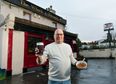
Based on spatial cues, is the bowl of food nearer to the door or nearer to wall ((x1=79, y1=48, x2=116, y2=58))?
the door

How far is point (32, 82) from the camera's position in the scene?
12305 millimetres

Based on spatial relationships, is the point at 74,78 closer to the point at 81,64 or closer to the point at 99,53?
the point at 81,64

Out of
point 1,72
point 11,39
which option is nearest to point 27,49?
point 11,39

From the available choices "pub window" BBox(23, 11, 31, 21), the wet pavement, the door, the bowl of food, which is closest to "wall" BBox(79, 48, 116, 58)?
"pub window" BBox(23, 11, 31, 21)

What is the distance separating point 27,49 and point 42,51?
1199 centimetres

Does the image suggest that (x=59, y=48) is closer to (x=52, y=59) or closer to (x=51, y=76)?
(x=52, y=59)

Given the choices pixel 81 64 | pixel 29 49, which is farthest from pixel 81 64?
pixel 29 49

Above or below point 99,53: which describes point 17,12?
above

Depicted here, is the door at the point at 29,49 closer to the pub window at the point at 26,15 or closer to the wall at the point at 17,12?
the wall at the point at 17,12

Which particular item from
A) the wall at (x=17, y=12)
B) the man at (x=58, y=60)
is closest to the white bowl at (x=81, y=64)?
the man at (x=58, y=60)

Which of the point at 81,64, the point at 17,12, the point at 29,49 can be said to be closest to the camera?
the point at 81,64

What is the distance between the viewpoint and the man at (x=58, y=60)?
515 centimetres

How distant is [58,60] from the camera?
5.18 metres

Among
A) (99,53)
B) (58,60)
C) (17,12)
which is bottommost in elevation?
(99,53)
